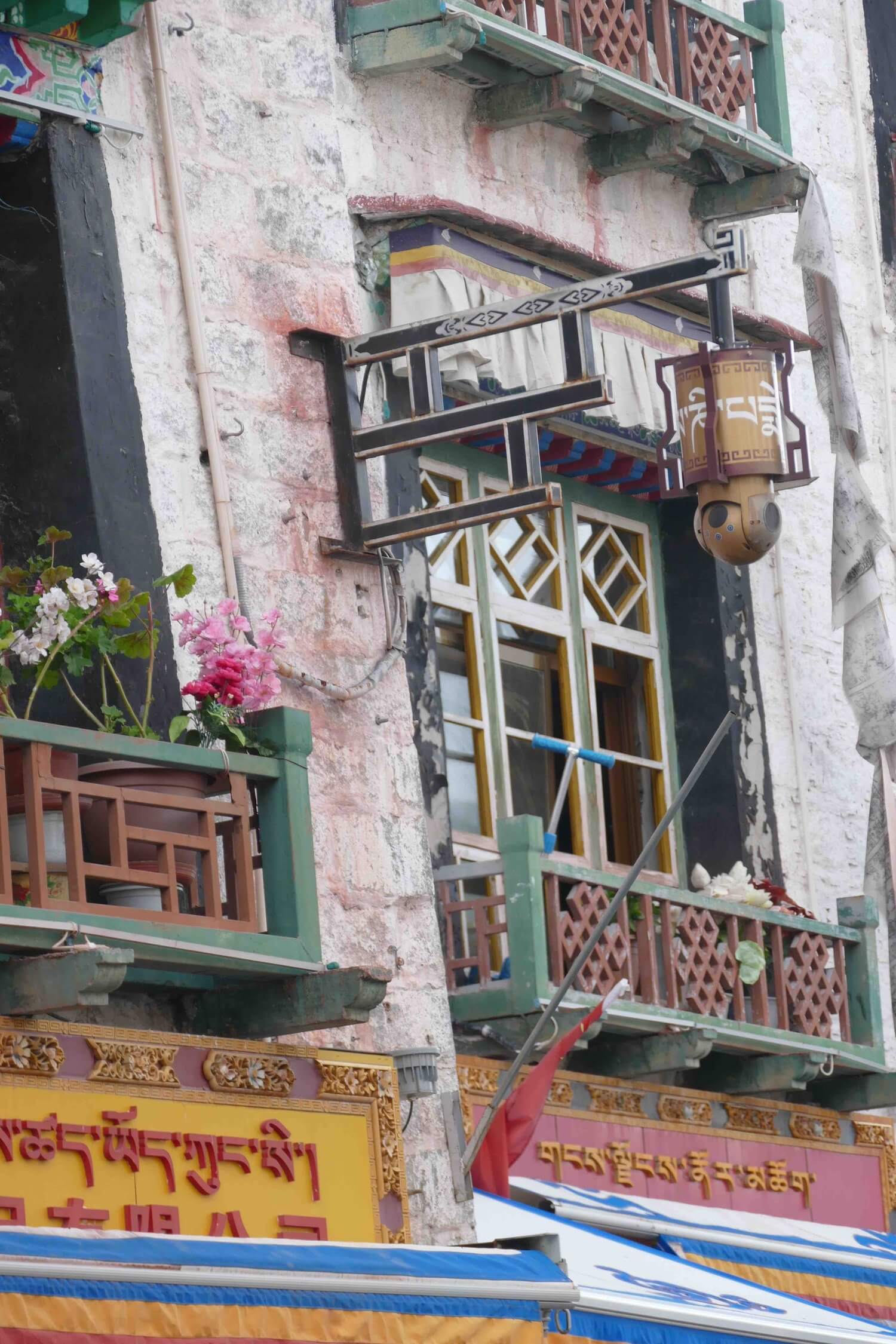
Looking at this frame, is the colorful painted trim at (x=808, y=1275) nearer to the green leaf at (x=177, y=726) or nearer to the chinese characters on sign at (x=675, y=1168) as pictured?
the chinese characters on sign at (x=675, y=1168)

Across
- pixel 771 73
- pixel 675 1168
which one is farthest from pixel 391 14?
pixel 675 1168

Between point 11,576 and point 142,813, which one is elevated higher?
point 11,576

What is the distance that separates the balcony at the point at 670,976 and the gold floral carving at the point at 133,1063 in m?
2.57

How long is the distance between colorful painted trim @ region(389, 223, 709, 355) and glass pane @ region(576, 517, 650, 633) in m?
1.00

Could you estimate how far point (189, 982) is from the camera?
10430 mm

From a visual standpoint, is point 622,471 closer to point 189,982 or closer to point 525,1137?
point 525,1137

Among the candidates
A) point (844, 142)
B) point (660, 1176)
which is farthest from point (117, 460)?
point (844, 142)

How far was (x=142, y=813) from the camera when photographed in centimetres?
988

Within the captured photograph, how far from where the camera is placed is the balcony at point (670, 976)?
1240cm

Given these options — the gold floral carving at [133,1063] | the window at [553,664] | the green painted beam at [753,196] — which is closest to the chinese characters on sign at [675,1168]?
the window at [553,664]

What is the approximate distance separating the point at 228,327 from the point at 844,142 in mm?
6615

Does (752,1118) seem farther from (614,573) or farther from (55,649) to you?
(55,649)

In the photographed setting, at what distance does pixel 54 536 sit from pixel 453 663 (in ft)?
13.0

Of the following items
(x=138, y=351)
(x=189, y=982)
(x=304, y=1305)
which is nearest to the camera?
(x=304, y=1305)
